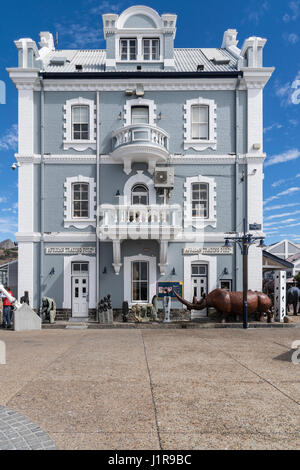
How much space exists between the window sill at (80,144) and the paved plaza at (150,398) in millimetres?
10294

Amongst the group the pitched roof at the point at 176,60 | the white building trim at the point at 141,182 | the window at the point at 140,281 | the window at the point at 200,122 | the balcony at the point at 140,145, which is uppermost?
the pitched roof at the point at 176,60

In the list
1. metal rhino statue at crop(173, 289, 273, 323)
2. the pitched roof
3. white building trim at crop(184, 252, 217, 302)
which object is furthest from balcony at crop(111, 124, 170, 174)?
metal rhino statue at crop(173, 289, 273, 323)

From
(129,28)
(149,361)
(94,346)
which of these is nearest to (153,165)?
(129,28)

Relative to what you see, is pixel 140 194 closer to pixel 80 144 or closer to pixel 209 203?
pixel 209 203

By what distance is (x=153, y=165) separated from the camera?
15.8 m

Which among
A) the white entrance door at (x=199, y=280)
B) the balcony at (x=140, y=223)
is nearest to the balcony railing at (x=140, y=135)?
the balcony at (x=140, y=223)

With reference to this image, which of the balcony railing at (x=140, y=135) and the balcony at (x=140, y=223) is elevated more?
the balcony railing at (x=140, y=135)

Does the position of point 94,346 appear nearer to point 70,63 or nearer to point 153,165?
point 153,165

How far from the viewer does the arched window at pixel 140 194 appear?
16.1 metres

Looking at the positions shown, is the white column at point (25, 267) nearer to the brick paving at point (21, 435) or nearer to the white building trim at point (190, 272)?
the white building trim at point (190, 272)

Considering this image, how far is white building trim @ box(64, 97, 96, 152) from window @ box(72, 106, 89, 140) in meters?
0.20

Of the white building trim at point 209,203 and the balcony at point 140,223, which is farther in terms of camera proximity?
the white building trim at point 209,203

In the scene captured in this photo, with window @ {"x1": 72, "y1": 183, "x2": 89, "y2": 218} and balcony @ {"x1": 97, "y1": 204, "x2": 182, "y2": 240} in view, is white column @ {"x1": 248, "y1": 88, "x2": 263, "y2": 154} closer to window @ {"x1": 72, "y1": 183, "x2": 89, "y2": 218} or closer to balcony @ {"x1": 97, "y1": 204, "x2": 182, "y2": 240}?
balcony @ {"x1": 97, "y1": 204, "x2": 182, "y2": 240}

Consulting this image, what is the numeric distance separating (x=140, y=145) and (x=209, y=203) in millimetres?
4441
